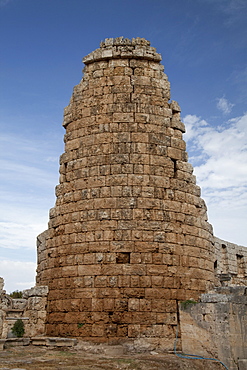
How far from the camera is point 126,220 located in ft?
30.7

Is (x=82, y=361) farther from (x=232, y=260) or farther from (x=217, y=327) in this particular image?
(x=232, y=260)

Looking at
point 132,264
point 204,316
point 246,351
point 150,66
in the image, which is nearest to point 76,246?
point 132,264

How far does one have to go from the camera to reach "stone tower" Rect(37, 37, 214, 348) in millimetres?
8914

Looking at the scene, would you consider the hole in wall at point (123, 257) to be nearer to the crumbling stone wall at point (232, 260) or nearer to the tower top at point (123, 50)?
the crumbling stone wall at point (232, 260)

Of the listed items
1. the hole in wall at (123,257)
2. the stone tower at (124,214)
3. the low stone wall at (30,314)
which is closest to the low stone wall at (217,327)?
the stone tower at (124,214)

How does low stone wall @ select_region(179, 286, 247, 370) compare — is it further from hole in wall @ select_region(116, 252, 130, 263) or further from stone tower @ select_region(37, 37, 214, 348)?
hole in wall @ select_region(116, 252, 130, 263)

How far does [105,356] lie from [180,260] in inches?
109

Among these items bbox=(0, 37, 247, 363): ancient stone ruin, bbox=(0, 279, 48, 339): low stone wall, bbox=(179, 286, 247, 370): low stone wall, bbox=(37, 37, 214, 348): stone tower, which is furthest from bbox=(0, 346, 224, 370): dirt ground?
bbox=(0, 279, 48, 339): low stone wall

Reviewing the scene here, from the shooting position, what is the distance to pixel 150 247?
9242 millimetres

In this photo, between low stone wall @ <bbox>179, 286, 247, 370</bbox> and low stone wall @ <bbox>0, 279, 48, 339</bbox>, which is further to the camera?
low stone wall @ <bbox>0, 279, 48, 339</bbox>

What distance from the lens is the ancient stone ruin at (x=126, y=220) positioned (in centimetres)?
884

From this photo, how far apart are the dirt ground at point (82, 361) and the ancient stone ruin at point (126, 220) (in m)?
0.57

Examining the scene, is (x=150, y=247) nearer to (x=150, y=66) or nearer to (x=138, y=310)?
(x=138, y=310)

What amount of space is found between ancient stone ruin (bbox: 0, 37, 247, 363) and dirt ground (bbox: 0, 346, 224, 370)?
57 cm
